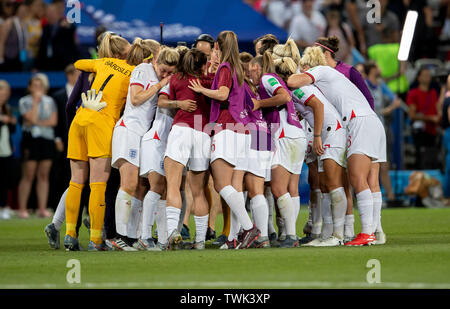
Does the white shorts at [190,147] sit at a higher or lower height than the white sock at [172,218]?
higher

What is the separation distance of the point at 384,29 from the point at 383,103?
108 inches

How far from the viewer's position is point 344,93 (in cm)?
1015

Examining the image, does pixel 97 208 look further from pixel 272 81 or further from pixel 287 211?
pixel 272 81

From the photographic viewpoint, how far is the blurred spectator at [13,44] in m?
19.2

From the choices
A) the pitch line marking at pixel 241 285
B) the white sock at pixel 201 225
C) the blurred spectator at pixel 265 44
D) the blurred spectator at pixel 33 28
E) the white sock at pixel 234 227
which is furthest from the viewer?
the blurred spectator at pixel 33 28

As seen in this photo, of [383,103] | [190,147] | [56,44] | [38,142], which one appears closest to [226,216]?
[190,147]

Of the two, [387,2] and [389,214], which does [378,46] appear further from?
[389,214]

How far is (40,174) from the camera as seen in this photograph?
663 inches

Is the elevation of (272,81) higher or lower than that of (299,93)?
higher

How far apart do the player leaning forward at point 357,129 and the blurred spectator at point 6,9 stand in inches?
459

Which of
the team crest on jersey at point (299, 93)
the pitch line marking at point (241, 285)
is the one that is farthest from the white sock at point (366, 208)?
the pitch line marking at point (241, 285)

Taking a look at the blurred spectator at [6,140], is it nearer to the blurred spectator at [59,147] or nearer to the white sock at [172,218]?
the blurred spectator at [59,147]
